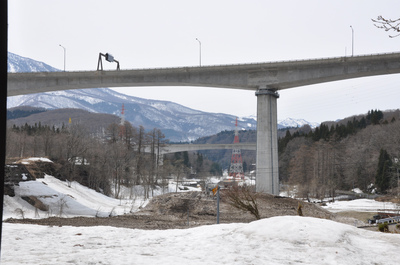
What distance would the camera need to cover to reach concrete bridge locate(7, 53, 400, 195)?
39.5m

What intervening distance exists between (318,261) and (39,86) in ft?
147

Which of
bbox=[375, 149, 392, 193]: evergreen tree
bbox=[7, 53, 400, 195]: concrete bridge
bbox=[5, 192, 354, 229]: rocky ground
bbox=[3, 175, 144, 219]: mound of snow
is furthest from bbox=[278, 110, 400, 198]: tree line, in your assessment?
bbox=[3, 175, 144, 219]: mound of snow

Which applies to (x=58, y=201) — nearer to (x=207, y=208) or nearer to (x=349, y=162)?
(x=207, y=208)

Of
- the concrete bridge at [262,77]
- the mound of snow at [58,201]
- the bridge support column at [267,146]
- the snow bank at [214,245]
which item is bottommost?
the mound of snow at [58,201]

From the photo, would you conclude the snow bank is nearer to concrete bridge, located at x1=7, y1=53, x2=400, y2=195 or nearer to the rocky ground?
the rocky ground

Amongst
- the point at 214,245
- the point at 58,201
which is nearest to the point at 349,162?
the point at 58,201

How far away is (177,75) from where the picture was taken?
1779 inches

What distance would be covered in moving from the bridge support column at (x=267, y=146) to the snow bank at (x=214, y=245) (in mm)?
27569

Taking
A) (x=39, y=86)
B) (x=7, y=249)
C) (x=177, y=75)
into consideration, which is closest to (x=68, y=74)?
(x=39, y=86)

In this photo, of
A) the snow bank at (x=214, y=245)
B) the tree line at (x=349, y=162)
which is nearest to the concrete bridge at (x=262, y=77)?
the snow bank at (x=214, y=245)

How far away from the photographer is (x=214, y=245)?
11656 millimetres

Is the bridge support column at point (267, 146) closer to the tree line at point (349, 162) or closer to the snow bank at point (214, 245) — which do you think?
the tree line at point (349, 162)

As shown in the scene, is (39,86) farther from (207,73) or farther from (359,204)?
(359,204)

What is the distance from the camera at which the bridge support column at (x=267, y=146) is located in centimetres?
4119
